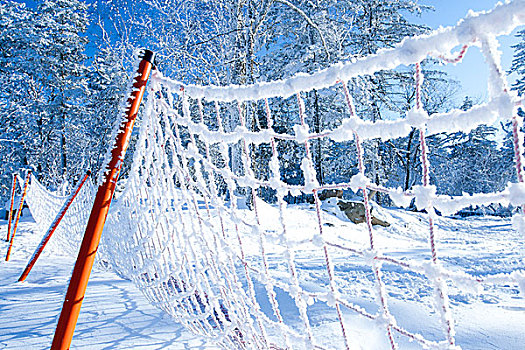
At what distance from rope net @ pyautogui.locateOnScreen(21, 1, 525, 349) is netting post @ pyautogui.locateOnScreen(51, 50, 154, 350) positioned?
106 mm

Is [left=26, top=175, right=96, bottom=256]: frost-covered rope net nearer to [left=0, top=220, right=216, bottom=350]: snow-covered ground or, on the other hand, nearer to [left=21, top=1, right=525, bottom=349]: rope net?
[left=0, top=220, right=216, bottom=350]: snow-covered ground

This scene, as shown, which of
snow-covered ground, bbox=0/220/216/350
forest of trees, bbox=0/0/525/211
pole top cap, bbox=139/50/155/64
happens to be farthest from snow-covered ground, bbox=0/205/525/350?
forest of trees, bbox=0/0/525/211

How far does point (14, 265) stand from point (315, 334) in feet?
13.9

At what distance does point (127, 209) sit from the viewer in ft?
6.87

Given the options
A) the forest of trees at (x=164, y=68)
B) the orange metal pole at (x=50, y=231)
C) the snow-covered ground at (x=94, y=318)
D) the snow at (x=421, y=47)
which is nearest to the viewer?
the snow at (x=421, y=47)

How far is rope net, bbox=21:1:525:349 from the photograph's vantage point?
61 cm

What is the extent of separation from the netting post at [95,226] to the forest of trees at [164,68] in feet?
20.1

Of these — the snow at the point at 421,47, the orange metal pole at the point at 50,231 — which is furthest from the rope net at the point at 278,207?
the orange metal pole at the point at 50,231

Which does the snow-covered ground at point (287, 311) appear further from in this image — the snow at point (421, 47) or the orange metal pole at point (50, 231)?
the snow at point (421, 47)

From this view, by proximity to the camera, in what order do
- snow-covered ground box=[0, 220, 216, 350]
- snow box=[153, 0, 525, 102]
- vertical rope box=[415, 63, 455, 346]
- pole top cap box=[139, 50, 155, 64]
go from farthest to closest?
snow-covered ground box=[0, 220, 216, 350] < pole top cap box=[139, 50, 155, 64] < vertical rope box=[415, 63, 455, 346] < snow box=[153, 0, 525, 102]

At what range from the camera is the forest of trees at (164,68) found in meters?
8.60

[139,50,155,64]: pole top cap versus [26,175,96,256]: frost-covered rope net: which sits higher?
[139,50,155,64]: pole top cap

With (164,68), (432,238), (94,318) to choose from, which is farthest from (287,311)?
(164,68)

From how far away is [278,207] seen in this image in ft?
5.77
